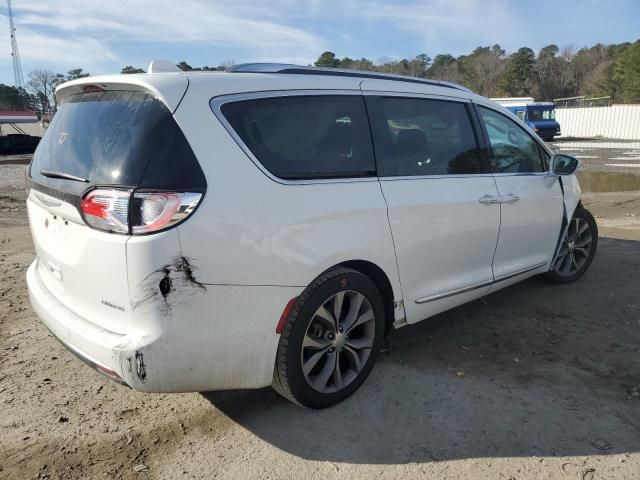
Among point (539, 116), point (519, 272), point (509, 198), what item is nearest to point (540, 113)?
point (539, 116)

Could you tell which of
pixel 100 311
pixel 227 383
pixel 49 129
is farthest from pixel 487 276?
pixel 49 129

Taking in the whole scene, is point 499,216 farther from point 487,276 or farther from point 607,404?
point 607,404

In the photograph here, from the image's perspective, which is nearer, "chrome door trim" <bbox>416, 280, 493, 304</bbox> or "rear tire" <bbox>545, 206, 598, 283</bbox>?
"chrome door trim" <bbox>416, 280, 493, 304</bbox>

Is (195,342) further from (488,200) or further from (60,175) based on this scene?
(488,200)

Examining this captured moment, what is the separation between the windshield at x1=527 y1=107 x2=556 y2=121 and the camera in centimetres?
3309

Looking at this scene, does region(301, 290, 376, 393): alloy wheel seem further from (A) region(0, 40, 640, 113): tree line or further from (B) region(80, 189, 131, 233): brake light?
(A) region(0, 40, 640, 113): tree line

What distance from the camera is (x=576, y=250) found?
17.4 feet

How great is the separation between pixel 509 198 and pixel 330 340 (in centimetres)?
194

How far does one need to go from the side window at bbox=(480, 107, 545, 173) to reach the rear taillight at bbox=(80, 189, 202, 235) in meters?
2.58

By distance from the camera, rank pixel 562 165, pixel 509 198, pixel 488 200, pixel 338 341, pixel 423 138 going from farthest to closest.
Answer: pixel 562 165, pixel 509 198, pixel 488 200, pixel 423 138, pixel 338 341

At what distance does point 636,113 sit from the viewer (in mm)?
38219

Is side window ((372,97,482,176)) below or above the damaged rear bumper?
above

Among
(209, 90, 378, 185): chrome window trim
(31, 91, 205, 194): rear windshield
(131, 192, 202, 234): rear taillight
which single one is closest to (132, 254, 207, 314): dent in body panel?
(131, 192, 202, 234): rear taillight

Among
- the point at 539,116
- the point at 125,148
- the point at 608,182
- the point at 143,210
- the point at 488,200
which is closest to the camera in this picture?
the point at 143,210
